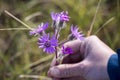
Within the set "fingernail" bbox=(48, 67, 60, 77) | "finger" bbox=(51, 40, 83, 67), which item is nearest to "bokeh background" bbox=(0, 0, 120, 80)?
"finger" bbox=(51, 40, 83, 67)

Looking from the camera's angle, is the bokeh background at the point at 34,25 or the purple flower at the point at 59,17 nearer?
the purple flower at the point at 59,17

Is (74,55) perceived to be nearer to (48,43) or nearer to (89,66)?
(89,66)

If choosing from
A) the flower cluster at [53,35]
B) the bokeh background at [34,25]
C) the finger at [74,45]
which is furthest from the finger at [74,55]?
the bokeh background at [34,25]

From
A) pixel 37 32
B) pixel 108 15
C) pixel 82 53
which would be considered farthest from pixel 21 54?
pixel 37 32

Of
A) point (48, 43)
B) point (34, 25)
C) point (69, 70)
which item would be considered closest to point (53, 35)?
point (48, 43)

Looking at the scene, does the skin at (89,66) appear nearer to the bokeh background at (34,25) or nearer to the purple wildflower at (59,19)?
the purple wildflower at (59,19)

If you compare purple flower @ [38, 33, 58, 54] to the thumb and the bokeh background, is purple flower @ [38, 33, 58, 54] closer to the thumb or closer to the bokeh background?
the thumb

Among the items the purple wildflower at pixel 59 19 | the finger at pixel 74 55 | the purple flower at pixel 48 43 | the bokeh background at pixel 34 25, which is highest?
the purple wildflower at pixel 59 19

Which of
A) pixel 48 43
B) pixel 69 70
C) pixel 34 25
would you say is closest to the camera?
pixel 48 43
